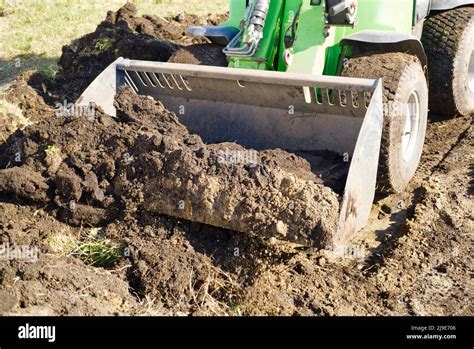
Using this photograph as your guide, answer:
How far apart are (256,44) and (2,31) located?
5881mm

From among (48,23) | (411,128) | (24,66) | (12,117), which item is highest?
(411,128)

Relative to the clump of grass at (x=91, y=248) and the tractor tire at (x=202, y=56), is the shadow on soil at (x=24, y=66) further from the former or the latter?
the clump of grass at (x=91, y=248)

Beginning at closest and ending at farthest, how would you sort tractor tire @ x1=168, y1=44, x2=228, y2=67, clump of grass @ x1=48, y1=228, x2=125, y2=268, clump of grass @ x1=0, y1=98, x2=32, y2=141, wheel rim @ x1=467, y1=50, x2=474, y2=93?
clump of grass @ x1=48, y1=228, x2=125, y2=268
tractor tire @ x1=168, y1=44, x2=228, y2=67
clump of grass @ x1=0, y1=98, x2=32, y2=141
wheel rim @ x1=467, y1=50, x2=474, y2=93

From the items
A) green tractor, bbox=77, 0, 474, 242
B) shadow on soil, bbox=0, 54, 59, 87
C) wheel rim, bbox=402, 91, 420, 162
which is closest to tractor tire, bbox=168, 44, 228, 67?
green tractor, bbox=77, 0, 474, 242

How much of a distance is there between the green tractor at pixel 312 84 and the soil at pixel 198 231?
9.2 inches

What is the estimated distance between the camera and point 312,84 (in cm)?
492

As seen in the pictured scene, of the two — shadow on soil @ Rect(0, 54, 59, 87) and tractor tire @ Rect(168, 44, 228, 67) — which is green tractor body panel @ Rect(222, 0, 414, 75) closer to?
tractor tire @ Rect(168, 44, 228, 67)

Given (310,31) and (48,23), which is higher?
(310,31)

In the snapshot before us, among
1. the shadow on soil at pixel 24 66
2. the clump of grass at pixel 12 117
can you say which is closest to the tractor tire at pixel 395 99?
the clump of grass at pixel 12 117

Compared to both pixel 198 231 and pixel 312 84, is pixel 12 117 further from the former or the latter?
pixel 312 84

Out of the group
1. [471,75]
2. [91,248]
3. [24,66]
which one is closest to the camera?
[91,248]

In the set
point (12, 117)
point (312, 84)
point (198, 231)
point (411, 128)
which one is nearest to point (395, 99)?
point (312, 84)

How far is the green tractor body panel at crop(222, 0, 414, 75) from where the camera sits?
5418mm

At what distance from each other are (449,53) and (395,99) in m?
1.75
